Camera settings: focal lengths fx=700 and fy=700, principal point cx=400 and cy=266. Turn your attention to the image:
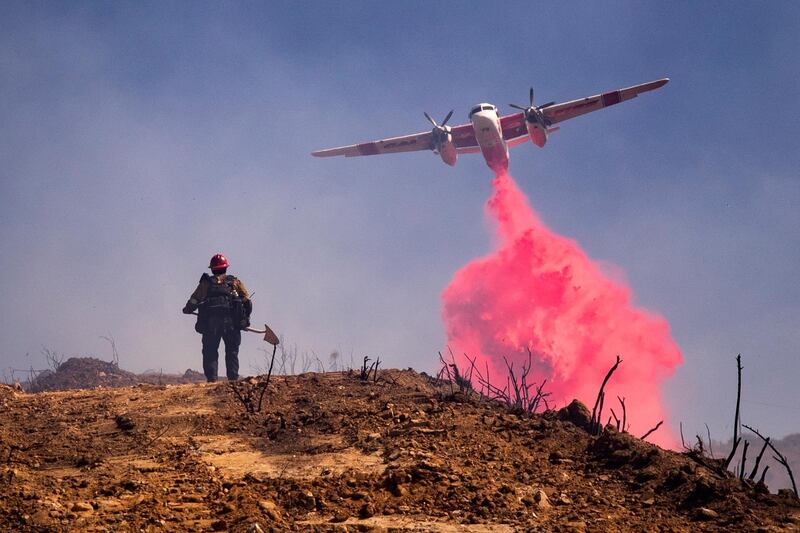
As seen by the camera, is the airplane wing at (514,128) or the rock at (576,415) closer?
the rock at (576,415)

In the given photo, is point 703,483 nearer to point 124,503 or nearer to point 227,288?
point 124,503

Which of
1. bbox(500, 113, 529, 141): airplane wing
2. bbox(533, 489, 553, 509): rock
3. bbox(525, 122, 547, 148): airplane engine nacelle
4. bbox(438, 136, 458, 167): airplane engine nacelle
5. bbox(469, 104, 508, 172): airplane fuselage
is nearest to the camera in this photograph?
bbox(533, 489, 553, 509): rock

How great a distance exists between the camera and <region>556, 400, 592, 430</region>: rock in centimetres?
875

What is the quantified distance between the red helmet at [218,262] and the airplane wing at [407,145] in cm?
2575

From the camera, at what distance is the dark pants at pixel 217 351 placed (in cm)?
1250

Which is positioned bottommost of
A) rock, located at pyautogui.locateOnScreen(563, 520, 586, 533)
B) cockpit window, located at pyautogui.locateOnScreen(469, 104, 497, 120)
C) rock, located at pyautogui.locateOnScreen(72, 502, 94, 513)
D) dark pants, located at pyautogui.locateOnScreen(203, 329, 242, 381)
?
rock, located at pyautogui.locateOnScreen(563, 520, 586, 533)

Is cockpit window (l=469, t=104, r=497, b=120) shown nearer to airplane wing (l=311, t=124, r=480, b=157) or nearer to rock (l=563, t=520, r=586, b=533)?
airplane wing (l=311, t=124, r=480, b=157)

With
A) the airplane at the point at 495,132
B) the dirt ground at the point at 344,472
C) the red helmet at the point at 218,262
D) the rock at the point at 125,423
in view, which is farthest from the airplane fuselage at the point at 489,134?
the rock at the point at 125,423

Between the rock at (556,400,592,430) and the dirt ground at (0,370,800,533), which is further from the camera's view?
the rock at (556,400,592,430)

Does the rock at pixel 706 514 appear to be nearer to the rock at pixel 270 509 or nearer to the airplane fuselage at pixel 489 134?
the rock at pixel 270 509

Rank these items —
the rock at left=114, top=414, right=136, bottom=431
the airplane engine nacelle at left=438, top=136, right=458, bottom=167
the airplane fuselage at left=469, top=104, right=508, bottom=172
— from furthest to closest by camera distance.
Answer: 1. the airplane engine nacelle at left=438, top=136, right=458, bottom=167
2. the airplane fuselage at left=469, top=104, right=508, bottom=172
3. the rock at left=114, top=414, right=136, bottom=431

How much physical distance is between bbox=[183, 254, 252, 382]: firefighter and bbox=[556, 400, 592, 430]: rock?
6.18 m

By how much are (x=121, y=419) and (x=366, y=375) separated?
3540 millimetres

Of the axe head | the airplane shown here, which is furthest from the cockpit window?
the axe head
